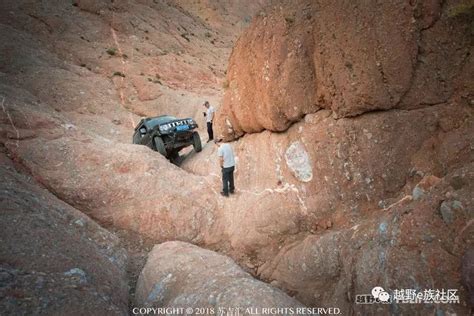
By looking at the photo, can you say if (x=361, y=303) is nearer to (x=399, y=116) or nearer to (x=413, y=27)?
(x=399, y=116)

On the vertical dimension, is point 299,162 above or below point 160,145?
below

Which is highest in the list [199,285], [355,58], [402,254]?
[355,58]

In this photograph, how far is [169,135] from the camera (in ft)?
35.8

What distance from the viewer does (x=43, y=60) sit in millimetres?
18172

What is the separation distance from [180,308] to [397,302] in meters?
2.57

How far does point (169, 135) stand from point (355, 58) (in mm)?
6722

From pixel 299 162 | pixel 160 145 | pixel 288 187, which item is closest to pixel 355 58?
pixel 299 162

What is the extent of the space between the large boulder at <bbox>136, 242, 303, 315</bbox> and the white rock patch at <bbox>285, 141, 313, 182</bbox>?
2.19m

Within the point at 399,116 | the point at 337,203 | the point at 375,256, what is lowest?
the point at 375,256

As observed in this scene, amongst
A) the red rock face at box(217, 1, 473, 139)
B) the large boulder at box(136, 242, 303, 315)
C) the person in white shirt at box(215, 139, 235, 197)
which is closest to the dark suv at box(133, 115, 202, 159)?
the person in white shirt at box(215, 139, 235, 197)

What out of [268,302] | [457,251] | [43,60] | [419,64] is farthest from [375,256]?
[43,60]

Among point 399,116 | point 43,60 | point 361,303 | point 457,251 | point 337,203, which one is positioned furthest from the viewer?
point 43,60

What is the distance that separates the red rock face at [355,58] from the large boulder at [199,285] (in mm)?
3266

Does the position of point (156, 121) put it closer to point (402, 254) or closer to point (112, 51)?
point (402, 254)
